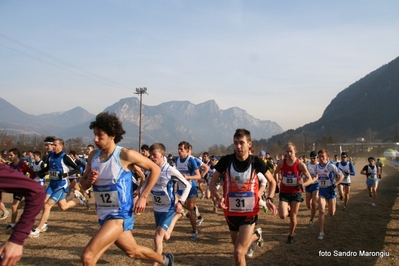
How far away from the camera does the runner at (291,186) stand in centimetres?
824

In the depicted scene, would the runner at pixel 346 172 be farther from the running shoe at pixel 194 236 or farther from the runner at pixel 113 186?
the runner at pixel 113 186

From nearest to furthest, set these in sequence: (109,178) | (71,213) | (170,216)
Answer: (109,178) < (170,216) < (71,213)

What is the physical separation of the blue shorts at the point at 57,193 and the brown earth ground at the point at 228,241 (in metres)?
0.99

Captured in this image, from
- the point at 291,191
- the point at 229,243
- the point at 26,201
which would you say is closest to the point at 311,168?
the point at 291,191

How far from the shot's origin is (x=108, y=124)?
190 inches

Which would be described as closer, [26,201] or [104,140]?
[26,201]

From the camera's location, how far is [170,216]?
256 inches

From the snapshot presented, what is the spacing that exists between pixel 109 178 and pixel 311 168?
8.67 m

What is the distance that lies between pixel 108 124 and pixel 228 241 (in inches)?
204

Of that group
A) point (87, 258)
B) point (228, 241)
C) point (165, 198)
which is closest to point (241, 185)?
point (165, 198)

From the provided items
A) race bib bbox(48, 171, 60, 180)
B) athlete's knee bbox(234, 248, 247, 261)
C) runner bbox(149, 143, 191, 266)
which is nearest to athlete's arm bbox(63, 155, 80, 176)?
race bib bbox(48, 171, 60, 180)

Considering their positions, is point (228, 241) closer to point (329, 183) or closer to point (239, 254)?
point (329, 183)

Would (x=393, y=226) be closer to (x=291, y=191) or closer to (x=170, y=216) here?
(x=291, y=191)

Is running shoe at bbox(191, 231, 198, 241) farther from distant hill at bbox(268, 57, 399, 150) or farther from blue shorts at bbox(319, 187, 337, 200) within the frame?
distant hill at bbox(268, 57, 399, 150)
